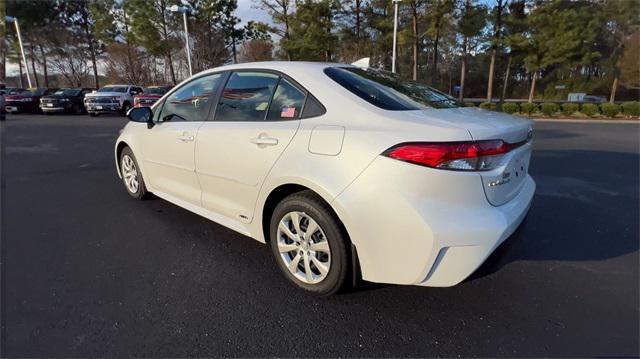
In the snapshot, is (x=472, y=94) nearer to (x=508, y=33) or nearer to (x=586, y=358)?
(x=508, y=33)

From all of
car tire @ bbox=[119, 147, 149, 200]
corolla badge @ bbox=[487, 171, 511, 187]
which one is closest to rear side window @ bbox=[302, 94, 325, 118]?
corolla badge @ bbox=[487, 171, 511, 187]

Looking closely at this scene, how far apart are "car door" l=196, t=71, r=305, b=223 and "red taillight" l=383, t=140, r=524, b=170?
797mm

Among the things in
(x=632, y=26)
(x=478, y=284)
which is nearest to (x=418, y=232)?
(x=478, y=284)

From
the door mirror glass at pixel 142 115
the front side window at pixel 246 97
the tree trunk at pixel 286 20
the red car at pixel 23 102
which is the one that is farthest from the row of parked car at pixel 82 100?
the front side window at pixel 246 97

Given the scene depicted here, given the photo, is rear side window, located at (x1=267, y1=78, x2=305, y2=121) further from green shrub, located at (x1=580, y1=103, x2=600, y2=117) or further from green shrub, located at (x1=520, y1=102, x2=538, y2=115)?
green shrub, located at (x1=580, y1=103, x2=600, y2=117)

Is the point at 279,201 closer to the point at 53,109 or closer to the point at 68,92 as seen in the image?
the point at 53,109

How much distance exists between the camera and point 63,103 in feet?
63.6

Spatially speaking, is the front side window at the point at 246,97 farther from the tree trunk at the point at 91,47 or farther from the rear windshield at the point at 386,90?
the tree trunk at the point at 91,47

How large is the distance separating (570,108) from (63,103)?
1051 inches

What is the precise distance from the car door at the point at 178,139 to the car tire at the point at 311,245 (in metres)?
1.15

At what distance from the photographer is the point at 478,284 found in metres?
2.71

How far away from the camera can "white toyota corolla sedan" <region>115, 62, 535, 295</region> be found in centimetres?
201

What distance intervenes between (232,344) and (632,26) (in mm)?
38715

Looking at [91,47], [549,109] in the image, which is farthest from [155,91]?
[91,47]
